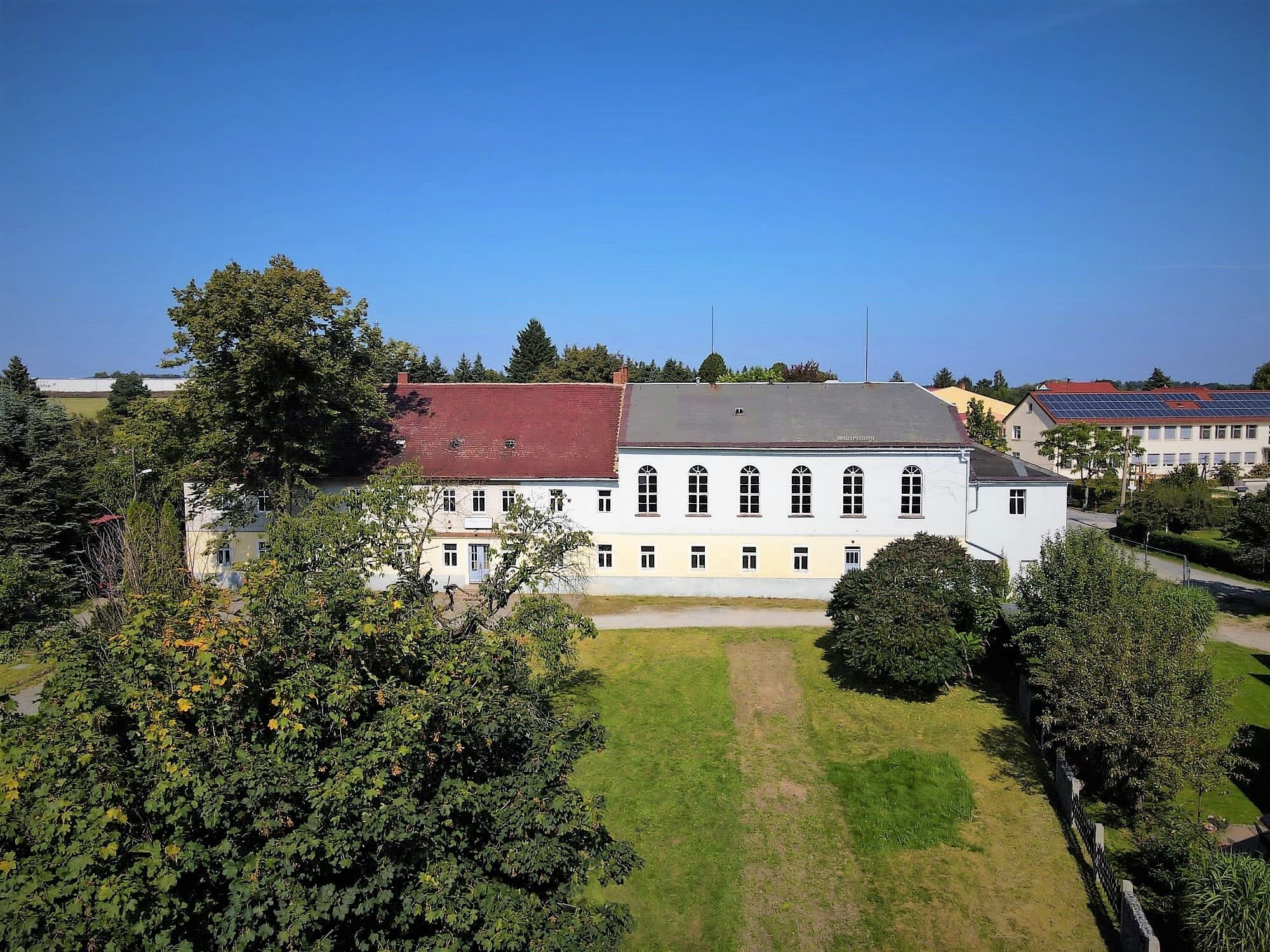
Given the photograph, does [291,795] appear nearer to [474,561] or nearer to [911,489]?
[474,561]

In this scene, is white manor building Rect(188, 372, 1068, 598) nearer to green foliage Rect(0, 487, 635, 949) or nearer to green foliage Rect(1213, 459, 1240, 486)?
green foliage Rect(0, 487, 635, 949)

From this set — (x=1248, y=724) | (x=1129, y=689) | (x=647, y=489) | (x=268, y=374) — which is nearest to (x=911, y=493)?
(x=647, y=489)

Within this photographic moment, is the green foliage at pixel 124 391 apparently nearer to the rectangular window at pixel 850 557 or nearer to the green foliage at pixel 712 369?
the green foliage at pixel 712 369

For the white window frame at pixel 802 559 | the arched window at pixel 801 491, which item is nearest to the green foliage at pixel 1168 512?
the white window frame at pixel 802 559

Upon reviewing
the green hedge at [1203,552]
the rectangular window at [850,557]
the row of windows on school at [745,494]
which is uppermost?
the row of windows on school at [745,494]

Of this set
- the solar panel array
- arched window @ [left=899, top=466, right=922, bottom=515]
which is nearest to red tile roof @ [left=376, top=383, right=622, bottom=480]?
arched window @ [left=899, top=466, right=922, bottom=515]
